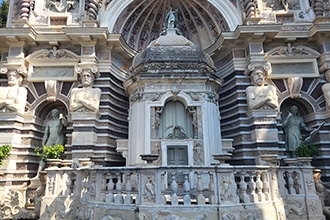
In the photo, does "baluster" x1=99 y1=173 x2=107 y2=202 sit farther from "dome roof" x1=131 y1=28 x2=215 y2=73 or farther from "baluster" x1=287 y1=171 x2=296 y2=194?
"baluster" x1=287 y1=171 x2=296 y2=194

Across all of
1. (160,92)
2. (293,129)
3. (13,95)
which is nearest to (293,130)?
(293,129)

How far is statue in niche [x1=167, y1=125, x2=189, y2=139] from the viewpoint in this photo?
1079cm

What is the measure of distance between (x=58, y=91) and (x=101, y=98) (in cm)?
214

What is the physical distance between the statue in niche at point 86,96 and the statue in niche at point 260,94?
7.15 m

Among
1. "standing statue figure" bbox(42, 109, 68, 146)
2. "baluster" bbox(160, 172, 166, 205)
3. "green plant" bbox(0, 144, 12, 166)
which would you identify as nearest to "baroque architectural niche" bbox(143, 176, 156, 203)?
"baluster" bbox(160, 172, 166, 205)

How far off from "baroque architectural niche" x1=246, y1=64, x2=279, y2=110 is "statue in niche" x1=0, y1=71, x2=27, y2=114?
1067cm

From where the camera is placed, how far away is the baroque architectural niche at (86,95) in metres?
12.3

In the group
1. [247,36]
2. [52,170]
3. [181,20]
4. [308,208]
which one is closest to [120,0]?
[181,20]

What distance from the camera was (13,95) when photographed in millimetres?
12484

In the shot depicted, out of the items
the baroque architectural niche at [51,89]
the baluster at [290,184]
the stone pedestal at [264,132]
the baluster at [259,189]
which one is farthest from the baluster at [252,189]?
the baroque architectural niche at [51,89]

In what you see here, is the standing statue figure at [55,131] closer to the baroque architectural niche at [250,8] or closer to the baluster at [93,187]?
the baluster at [93,187]

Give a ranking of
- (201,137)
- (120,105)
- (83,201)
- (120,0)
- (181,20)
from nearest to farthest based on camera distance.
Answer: (83,201) → (201,137) → (120,105) → (120,0) → (181,20)

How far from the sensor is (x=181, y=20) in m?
16.9

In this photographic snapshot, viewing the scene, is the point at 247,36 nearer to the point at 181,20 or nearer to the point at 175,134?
the point at 181,20
